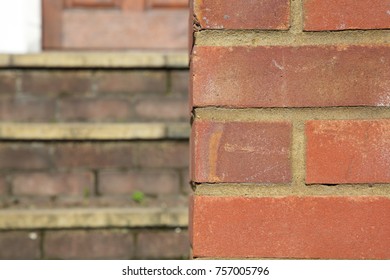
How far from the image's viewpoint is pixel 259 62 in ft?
3.06

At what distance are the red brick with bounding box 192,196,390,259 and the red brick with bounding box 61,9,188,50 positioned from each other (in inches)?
104

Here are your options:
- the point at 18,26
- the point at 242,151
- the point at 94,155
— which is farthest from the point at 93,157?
the point at 242,151

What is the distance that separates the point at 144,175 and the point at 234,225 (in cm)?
166

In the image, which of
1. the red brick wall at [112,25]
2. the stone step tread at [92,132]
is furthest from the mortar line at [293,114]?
the red brick wall at [112,25]

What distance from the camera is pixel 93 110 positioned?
2820 mm

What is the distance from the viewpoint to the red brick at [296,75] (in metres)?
0.93

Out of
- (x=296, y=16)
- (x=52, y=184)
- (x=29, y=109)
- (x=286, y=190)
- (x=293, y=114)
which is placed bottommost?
(x=52, y=184)

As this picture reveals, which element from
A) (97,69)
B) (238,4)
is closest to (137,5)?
(97,69)

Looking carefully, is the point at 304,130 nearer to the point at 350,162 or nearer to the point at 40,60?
the point at 350,162

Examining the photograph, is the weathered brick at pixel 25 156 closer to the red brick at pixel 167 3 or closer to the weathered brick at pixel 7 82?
the weathered brick at pixel 7 82

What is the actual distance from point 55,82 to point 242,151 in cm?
202

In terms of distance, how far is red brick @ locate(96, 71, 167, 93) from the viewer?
2.85m

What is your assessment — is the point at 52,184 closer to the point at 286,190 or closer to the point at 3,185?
the point at 3,185

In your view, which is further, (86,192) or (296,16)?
(86,192)
